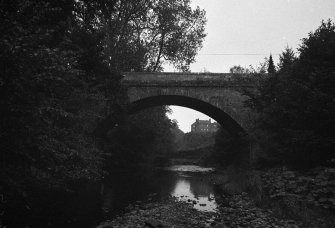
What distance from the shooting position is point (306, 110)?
1227cm

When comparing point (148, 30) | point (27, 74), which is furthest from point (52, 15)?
point (148, 30)

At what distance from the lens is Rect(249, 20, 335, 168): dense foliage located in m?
11.8

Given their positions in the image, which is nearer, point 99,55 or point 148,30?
point 99,55

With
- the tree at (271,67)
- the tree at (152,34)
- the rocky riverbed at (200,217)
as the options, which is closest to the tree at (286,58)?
the tree at (271,67)

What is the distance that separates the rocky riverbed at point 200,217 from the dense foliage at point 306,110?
2.92m

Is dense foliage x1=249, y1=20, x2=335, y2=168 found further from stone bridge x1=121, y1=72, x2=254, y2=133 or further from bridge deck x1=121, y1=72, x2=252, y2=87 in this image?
bridge deck x1=121, y1=72, x2=252, y2=87

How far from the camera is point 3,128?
795cm

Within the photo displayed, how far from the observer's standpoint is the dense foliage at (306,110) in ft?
38.7

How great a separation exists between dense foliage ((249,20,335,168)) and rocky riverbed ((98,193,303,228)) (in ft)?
9.57

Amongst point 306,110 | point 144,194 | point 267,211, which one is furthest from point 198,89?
point 267,211

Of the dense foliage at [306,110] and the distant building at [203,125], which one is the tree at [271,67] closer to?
the dense foliage at [306,110]

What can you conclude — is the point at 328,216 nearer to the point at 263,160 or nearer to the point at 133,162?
the point at 263,160

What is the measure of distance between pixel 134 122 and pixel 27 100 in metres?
25.7

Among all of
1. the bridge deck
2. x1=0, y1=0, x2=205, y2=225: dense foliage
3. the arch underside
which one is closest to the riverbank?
x1=0, y1=0, x2=205, y2=225: dense foliage
